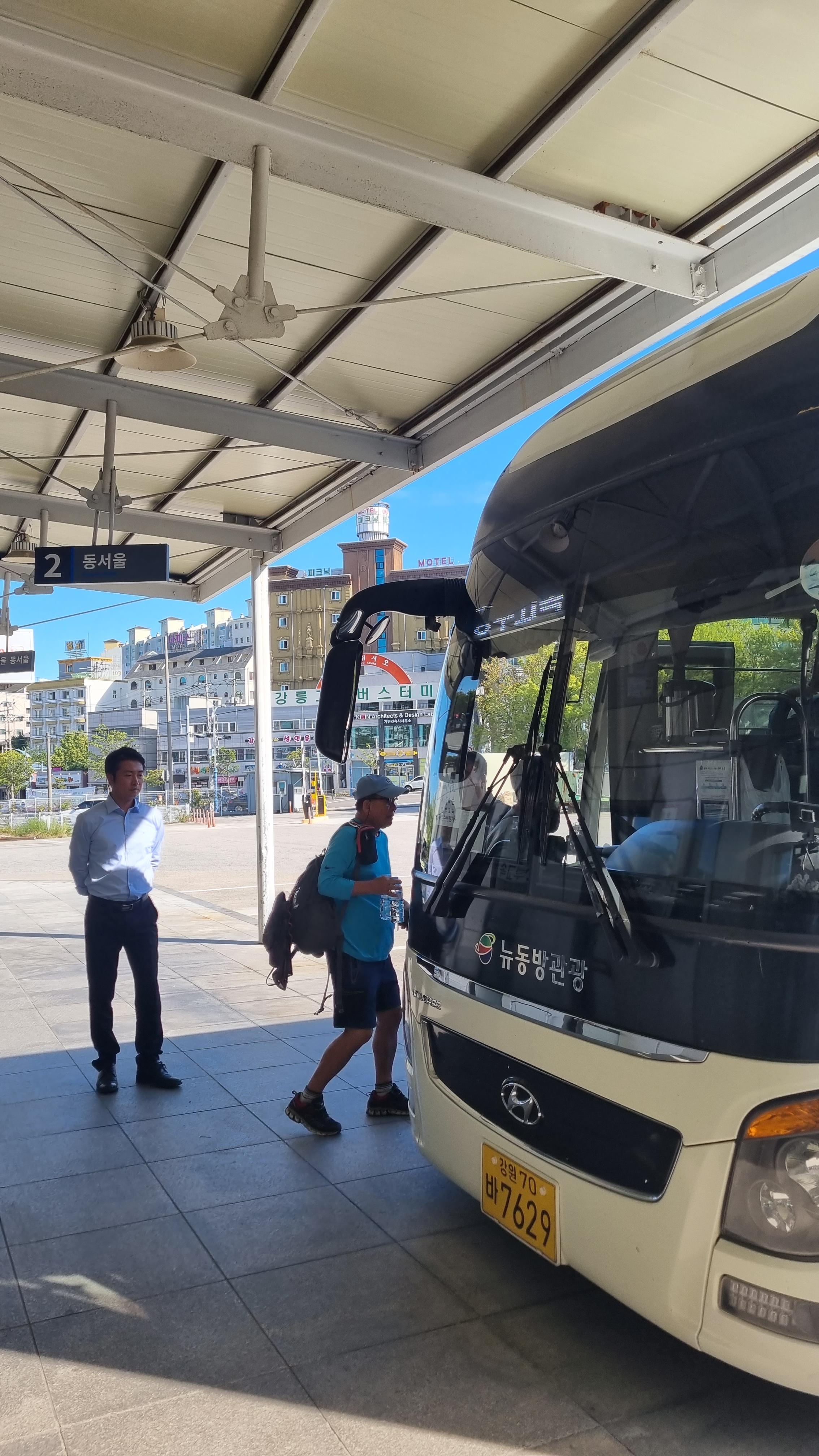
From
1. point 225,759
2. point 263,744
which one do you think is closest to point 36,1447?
point 263,744

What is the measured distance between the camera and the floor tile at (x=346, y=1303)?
11.1ft

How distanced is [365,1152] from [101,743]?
7316 cm

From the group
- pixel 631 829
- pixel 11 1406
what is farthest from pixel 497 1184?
pixel 11 1406

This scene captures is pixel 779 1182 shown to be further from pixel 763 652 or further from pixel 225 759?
pixel 225 759

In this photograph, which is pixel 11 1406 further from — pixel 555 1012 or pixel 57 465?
pixel 57 465

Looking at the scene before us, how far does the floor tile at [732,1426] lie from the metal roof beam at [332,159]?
5.01 meters

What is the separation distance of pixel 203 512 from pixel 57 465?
1801 mm

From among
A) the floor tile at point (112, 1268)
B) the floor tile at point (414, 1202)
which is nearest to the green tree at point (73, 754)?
the floor tile at point (414, 1202)

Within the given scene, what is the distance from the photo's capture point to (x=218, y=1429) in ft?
9.64

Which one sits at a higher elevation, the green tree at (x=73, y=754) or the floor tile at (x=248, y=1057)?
the green tree at (x=73, y=754)

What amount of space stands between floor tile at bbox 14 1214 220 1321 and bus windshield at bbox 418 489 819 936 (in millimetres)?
1743

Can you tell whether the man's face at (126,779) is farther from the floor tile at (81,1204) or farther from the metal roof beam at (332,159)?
the metal roof beam at (332,159)

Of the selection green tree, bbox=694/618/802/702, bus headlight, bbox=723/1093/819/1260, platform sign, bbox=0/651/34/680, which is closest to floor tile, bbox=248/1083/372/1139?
bus headlight, bbox=723/1093/819/1260

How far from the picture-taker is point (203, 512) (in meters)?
11.4
